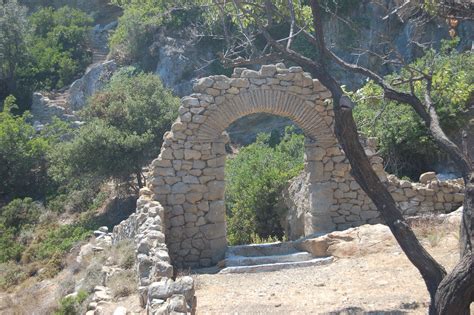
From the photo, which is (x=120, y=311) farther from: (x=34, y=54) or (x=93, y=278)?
(x=34, y=54)

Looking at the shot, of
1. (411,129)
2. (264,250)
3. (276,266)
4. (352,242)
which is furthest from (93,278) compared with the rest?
(411,129)

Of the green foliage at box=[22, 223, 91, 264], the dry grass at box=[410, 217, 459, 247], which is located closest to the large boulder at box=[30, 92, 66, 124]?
the green foliage at box=[22, 223, 91, 264]

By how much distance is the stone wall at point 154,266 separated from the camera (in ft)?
21.5

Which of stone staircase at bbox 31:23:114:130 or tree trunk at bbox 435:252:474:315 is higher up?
stone staircase at bbox 31:23:114:130

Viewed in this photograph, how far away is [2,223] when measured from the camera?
68.9 ft

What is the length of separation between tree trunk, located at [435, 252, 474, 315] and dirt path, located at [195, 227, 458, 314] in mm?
1519

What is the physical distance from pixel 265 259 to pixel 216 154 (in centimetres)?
216

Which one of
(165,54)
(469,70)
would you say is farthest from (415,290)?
(165,54)

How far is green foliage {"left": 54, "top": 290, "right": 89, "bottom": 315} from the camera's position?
27.9 feet

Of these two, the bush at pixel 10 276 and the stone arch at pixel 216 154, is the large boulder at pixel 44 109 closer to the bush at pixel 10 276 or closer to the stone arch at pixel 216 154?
the bush at pixel 10 276

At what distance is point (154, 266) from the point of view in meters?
7.95

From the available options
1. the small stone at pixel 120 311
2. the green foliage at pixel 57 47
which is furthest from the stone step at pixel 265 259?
the green foliage at pixel 57 47

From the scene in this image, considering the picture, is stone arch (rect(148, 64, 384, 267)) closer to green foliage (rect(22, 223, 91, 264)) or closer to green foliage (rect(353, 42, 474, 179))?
green foliage (rect(353, 42, 474, 179))

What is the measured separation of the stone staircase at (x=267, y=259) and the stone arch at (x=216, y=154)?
46 cm
